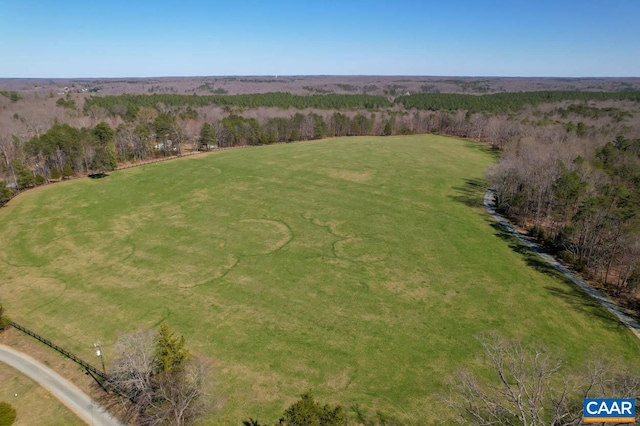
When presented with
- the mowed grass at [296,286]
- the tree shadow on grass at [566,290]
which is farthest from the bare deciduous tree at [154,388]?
the tree shadow on grass at [566,290]

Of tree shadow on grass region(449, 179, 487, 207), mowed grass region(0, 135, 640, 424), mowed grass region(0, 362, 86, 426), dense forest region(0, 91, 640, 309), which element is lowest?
mowed grass region(0, 362, 86, 426)

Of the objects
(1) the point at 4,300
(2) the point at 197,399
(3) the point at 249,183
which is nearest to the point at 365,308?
(2) the point at 197,399

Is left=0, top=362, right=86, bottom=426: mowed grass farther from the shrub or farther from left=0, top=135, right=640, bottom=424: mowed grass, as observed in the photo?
left=0, top=135, right=640, bottom=424: mowed grass

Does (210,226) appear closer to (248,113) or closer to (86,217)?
(86,217)

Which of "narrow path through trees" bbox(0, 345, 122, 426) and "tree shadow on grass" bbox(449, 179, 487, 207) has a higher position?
"tree shadow on grass" bbox(449, 179, 487, 207)

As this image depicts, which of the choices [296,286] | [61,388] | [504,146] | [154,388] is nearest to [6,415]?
[61,388]

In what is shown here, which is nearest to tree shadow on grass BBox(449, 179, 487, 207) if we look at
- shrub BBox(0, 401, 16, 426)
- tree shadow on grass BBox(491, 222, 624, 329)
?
tree shadow on grass BBox(491, 222, 624, 329)
